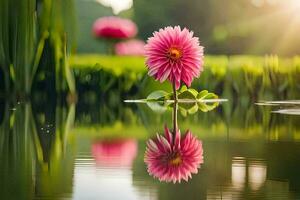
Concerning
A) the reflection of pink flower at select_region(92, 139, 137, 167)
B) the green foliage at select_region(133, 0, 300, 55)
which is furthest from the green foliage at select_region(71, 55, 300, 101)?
the green foliage at select_region(133, 0, 300, 55)

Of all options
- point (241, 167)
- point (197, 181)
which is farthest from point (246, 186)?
point (241, 167)

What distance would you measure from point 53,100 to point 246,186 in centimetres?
542

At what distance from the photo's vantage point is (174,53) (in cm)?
671

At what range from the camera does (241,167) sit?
2.67m

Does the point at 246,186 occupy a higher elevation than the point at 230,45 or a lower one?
lower

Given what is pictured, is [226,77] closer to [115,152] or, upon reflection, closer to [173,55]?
[173,55]

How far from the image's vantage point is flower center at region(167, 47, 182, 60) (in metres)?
6.72

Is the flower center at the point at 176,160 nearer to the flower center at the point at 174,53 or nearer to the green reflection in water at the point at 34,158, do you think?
the green reflection in water at the point at 34,158

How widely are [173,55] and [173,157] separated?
→ 391cm

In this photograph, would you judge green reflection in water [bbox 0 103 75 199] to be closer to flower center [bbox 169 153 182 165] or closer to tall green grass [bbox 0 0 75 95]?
flower center [bbox 169 153 182 165]

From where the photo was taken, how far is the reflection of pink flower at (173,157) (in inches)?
96.5

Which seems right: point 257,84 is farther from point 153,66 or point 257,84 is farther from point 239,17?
point 239,17

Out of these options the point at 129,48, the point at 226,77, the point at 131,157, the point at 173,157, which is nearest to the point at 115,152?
the point at 131,157

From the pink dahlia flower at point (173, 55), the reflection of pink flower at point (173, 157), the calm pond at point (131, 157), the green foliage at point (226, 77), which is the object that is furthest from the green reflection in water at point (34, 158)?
the green foliage at point (226, 77)
